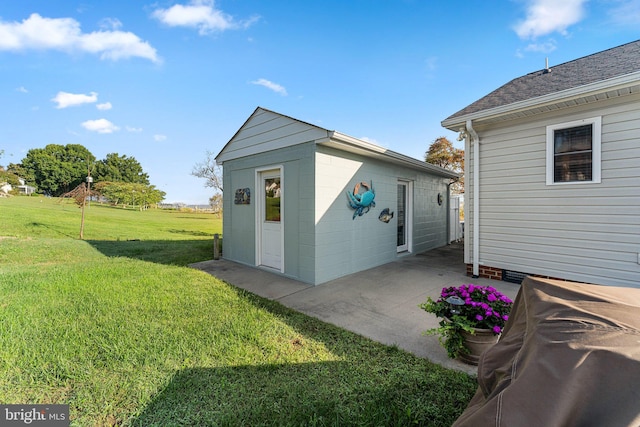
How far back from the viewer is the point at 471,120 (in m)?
5.03

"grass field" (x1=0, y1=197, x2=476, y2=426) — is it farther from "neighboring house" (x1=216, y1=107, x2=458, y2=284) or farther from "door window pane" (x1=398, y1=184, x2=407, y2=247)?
"door window pane" (x1=398, y1=184, x2=407, y2=247)

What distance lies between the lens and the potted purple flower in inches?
96.2

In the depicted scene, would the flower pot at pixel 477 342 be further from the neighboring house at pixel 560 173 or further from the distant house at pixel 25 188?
the distant house at pixel 25 188

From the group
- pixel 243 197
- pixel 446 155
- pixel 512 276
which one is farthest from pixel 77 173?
pixel 512 276

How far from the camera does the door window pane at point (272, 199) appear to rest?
6073 mm

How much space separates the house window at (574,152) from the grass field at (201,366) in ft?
14.0

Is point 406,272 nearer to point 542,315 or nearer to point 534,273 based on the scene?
point 534,273

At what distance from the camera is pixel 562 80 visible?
4855 millimetres

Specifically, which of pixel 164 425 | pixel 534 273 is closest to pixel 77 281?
pixel 164 425

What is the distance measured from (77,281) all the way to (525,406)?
6919mm

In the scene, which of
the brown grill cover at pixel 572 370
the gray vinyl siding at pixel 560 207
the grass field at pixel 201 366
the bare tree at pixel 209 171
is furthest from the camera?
the bare tree at pixel 209 171

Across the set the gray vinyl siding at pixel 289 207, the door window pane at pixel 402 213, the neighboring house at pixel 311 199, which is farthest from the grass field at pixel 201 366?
the door window pane at pixel 402 213

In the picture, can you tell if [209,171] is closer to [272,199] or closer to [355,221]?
[272,199]

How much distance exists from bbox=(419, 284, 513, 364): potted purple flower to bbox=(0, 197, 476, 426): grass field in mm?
298
